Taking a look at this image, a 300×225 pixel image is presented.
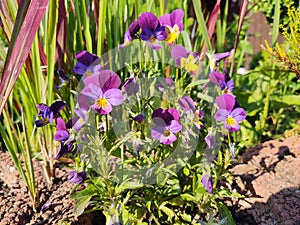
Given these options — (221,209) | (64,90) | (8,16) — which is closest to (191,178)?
(221,209)

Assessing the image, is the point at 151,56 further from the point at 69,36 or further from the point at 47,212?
the point at 47,212

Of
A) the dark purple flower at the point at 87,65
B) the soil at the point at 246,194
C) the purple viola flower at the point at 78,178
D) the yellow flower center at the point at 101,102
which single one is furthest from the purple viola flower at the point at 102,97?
the soil at the point at 246,194

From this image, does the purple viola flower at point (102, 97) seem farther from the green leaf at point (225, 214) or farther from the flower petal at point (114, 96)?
the green leaf at point (225, 214)

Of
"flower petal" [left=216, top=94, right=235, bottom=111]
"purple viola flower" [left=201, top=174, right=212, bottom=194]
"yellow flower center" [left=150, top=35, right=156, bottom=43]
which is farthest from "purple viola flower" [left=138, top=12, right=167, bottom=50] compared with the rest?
"purple viola flower" [left=201, top=174, right=212, bottom=194]

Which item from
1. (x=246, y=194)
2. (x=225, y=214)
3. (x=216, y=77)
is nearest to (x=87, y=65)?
(x=216, y=77)

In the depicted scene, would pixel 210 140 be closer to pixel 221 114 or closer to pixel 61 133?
pixel 221 114

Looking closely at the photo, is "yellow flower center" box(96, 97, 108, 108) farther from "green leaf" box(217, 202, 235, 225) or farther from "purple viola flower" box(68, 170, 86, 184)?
"green leaf" box(217, 202, 235, 225)
